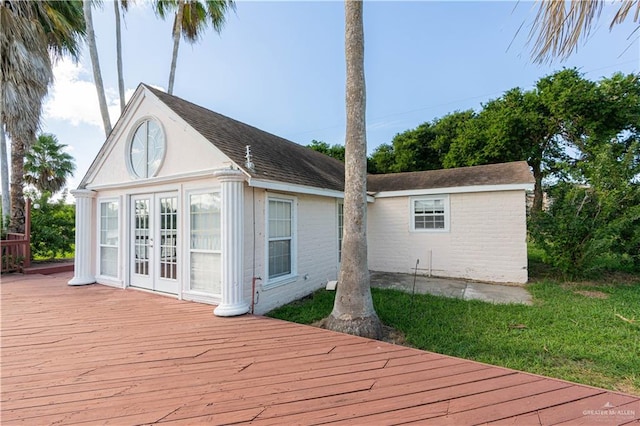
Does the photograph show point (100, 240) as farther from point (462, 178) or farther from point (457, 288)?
point (462, 178)

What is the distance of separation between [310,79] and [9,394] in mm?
14331

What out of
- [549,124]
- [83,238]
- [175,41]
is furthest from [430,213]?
[175,41]

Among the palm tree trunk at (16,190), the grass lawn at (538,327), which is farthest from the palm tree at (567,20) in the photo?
the palm tree trunk at (16,190)

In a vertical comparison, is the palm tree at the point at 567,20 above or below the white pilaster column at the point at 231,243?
above

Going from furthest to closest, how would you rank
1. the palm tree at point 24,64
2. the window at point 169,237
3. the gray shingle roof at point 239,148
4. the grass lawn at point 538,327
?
the palm tree at point 24,64, the window at point 169,237, the gray shingle roof at point 239,148, the grass lawn at point 538,327

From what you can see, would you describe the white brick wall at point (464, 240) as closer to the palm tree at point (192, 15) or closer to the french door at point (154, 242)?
the french door at point (154, 242)

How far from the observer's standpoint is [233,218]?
15.5 ft

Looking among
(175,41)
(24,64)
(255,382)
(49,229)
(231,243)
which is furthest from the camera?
(175,41)

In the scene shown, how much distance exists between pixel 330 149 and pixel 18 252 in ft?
55.9

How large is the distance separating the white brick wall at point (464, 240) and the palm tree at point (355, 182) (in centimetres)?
531

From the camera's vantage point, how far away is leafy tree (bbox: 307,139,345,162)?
66.9 ft

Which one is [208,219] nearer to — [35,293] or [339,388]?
[339,388]

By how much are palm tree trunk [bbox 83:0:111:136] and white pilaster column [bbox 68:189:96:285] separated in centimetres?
448

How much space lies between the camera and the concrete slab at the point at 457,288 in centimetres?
637
